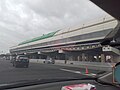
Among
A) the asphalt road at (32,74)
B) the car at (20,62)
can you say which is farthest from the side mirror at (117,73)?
the car at (20,62)

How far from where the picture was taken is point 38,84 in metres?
3.10

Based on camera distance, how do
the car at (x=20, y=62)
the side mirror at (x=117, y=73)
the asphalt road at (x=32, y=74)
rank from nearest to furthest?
the side mirror at (x=117, y=73)
the asphalt road at (x=32, y=74)
the car at (x=20, y=62)

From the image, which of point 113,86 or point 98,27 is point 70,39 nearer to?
point 98,27

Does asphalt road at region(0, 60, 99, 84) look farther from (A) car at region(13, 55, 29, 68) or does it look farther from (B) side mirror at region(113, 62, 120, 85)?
(A) car at region(13, 55, 29, 68)

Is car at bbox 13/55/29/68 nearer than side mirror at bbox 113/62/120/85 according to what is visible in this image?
No

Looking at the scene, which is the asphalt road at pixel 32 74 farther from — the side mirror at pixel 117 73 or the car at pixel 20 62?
the car at pixel 20 62

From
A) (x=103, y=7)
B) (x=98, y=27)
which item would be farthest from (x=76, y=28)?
(x=103, y=7)

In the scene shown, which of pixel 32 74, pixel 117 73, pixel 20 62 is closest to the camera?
pixel 117 73

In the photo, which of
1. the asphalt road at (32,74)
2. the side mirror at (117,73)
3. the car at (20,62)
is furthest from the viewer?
the car at (20,62)

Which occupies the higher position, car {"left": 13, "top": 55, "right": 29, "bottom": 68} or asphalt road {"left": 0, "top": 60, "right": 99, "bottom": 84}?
Answer: car {"left": 13, "top": 55, "right": 29, "bottom": 68}

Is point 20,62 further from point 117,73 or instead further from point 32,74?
point 117,73

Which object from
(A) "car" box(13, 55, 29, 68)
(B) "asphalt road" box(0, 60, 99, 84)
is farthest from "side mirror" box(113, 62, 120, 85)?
(A) "car" box(13, 55, 29, 68)

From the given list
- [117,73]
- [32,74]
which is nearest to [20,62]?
[32,74]

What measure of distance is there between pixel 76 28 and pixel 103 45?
8561cm
